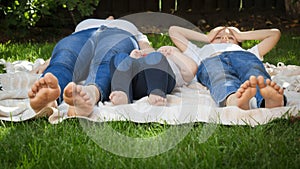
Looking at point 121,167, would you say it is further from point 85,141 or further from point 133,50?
point 133,50

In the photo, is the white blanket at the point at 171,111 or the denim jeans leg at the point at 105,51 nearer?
the white blanket at the point at 171,111

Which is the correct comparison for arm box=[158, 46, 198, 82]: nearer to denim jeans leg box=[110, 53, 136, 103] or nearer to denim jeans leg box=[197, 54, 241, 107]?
denim jeans leg box=[197, 54, 241, 107]

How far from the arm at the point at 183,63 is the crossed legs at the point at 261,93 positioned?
1.92ft

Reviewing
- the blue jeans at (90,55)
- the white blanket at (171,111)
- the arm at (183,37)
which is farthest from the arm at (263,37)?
the blue jeans at (90,55)

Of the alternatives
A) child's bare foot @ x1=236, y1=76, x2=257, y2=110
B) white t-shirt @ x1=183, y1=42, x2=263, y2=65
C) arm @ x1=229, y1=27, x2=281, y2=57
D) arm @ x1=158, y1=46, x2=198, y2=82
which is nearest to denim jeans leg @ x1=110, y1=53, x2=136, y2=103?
arm @ x1=158, y1=46, x2=198, y2=82

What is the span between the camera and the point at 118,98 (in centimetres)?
231

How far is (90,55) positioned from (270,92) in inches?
41.3

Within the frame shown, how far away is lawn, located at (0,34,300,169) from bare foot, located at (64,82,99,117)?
1.8 inches

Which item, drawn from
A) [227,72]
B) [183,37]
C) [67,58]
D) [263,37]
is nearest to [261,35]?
[263,37]

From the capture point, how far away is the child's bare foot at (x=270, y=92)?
2068 millimetres

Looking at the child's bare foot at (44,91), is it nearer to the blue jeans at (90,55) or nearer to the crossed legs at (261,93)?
the blue jeans at (90,55)

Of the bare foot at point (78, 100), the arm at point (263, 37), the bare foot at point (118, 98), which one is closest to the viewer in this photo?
the bare foot at point (78, 100)

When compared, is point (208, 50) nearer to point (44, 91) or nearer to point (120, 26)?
point (120, 26)

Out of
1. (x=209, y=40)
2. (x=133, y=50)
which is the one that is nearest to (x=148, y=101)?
(x=133, y=50)
